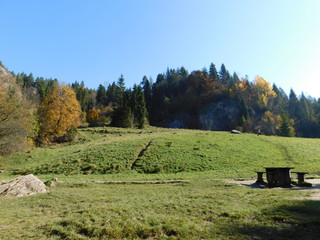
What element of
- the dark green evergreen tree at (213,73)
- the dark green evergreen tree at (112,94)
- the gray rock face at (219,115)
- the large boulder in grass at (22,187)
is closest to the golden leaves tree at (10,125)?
the large boulder in grass at (22,187)

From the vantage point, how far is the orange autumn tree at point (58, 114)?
53.0m

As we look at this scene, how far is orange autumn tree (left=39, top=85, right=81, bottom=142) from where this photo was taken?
52969mm

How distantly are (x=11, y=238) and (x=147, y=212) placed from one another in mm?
4733

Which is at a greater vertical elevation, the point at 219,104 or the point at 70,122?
the point at 219,104

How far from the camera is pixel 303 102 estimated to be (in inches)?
4788

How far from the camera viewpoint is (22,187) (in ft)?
54.3

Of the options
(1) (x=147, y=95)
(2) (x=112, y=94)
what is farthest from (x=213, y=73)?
(2) (x=112, y=94)

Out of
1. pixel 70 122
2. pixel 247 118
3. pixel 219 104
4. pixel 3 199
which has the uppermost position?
pixel 219 104

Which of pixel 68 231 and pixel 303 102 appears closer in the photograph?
pixel 68 231

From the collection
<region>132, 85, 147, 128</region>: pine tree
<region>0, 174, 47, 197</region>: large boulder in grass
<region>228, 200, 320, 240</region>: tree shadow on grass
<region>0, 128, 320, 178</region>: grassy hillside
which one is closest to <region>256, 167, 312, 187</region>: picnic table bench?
<region>0, 128, 320, 178</region>: grassy hillside

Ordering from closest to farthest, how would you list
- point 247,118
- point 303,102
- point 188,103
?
1. point 247,118
2. point 303,102
3. point 188,103

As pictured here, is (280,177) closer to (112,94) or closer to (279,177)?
(279,177)

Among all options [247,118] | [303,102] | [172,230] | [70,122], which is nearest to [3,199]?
[172,230]

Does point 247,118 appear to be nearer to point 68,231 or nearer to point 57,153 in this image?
point 57,153
